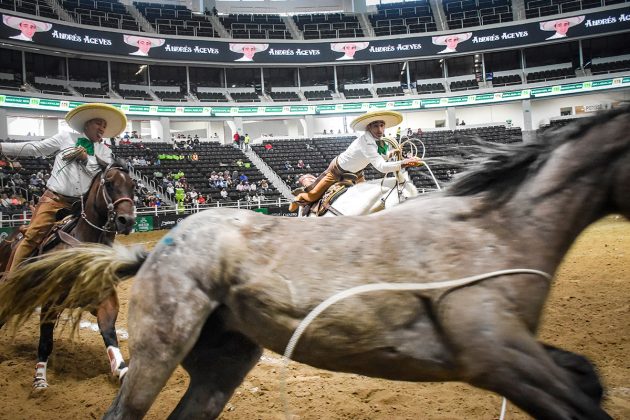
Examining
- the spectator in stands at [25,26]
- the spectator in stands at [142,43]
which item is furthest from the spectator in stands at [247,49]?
the spectator in stands at [25,26]

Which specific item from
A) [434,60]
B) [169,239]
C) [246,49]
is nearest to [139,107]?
[246,49]

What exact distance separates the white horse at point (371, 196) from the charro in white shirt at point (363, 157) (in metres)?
0.20

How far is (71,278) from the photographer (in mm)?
2895

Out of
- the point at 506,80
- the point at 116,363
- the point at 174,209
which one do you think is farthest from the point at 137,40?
the point at 116,363

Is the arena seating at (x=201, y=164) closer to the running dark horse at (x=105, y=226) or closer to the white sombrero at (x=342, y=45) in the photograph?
the white sombrero at (x=342, y=45)

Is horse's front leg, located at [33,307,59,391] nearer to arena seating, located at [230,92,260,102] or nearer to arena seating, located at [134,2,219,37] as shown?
arena seating, located at [230,92,260,102]

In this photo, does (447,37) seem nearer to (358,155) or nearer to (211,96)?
(211,96)

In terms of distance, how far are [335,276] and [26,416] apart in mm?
3459

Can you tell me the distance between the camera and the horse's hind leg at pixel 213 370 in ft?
8.95

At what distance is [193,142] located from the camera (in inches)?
1329

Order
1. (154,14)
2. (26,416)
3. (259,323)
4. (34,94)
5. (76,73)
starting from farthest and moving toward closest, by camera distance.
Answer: (154,14) → (76,73) → (34,94) → (26,416) → (259,323)

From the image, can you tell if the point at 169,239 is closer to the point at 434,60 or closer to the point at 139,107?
the point at 139,107

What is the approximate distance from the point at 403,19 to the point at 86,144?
145 ft

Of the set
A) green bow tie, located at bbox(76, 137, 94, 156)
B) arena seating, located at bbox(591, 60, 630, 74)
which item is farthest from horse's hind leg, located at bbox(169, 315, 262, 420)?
arena seating, located at bbox(591, 60, 630, 74)
